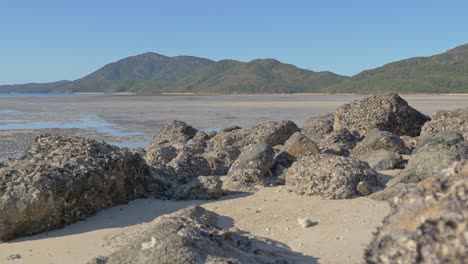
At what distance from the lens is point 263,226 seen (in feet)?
19.3

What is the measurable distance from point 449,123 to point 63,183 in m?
10.1

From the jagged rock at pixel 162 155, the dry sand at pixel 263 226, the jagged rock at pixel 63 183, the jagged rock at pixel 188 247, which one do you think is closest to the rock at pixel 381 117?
the jagged rock at pixel 162 155

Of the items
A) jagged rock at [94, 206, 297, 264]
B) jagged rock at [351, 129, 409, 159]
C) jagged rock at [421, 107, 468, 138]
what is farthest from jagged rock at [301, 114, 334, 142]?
jagged rock at [94, 206, 297, 264]

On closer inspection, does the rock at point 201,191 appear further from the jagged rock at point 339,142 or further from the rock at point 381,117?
the rock at point 381,117

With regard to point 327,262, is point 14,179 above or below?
above

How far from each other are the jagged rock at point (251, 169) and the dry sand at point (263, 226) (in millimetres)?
586

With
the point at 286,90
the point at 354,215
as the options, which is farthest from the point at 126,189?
the point at 286,90

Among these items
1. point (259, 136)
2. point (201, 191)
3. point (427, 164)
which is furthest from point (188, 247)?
point (259, 136)

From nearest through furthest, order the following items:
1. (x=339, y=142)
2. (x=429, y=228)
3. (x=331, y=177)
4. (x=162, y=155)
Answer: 1. (x=429, y=228)
2. (x=331, y=177)
3. (x=162, y=155)
4. (x=339, y=142)

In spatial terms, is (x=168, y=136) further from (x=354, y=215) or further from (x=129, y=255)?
(x=129, y=255)

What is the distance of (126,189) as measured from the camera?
7.23 m

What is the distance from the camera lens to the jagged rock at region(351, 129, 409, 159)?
1026 centimetres

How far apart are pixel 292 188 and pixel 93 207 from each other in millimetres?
2959

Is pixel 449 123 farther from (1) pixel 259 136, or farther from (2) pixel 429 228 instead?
(2) pixel 429 228
